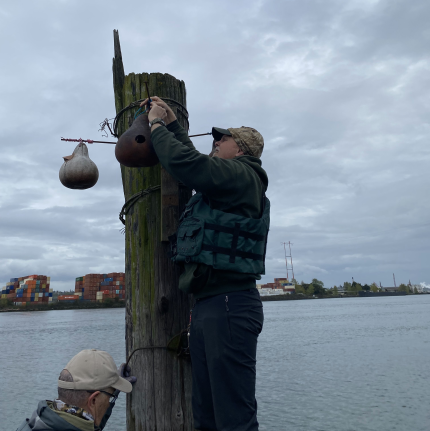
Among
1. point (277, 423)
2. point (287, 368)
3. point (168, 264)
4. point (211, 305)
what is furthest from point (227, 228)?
point (287, 368)

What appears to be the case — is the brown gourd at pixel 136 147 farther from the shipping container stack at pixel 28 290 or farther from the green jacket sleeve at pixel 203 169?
the shipping container stack at pixel 28 290

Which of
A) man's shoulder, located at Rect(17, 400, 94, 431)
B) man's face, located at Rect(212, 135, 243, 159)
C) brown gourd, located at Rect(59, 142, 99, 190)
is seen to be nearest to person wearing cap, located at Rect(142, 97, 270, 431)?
man's face, located at Rect(212, 135, 243, 159)

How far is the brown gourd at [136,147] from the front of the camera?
336 centimetres

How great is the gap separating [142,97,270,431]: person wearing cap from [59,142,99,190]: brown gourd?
40.5 inches

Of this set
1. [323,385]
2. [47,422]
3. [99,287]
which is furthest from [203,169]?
[99,287]

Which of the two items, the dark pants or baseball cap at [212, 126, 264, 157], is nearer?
the dark pants

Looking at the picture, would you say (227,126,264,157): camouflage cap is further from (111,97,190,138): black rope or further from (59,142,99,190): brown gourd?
(59,142,99,190): brown gourd

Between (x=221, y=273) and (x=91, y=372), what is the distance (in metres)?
1.01

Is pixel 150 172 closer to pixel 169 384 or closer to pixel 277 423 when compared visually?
pixel 169 384

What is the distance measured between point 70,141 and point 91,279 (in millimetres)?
160476

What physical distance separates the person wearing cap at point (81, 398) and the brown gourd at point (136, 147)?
1465 millimetres

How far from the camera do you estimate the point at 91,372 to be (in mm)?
2555

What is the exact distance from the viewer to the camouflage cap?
10.7 feet

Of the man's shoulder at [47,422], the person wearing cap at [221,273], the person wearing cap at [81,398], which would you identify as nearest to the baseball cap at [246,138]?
the person wearing cap at [221,273]
